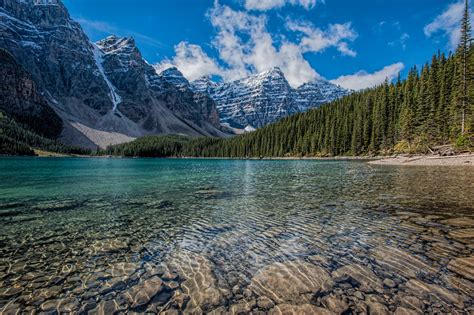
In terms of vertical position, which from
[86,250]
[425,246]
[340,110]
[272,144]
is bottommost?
[86,250]

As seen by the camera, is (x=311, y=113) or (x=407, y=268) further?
(x=311, y=113)

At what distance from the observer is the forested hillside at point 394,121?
59.8 m

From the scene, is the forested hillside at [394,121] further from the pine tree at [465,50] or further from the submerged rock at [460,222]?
the submerged rock at [460,222]

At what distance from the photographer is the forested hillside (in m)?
59.8

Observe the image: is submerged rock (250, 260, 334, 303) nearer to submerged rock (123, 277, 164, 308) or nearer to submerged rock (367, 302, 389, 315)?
submerged rock (367, 302, 389, 315)

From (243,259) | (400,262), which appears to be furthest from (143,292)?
(400,262)

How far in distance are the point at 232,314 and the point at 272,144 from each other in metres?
161

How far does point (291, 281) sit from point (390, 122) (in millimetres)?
110169

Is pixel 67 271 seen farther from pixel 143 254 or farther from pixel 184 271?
pixel 184 271

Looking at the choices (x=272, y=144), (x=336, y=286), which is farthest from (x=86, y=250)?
(x=272, y=144)

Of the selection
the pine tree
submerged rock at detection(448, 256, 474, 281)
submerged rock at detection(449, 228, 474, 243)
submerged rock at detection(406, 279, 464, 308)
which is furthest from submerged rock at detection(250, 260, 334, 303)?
the pine tree

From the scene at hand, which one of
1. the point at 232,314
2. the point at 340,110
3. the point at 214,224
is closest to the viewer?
the point at 232,314

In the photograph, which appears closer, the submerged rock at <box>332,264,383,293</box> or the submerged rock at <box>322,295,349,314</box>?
the submerged rock at <box>322,295,349,314</box>

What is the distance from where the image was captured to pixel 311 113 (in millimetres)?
158875
